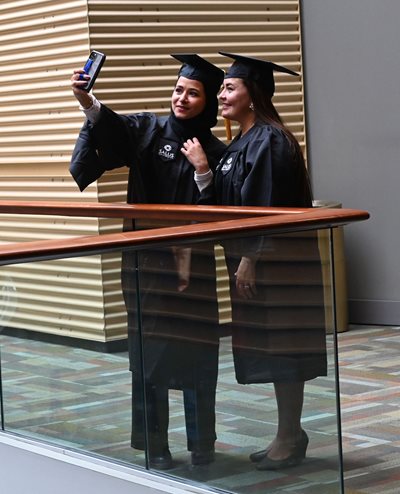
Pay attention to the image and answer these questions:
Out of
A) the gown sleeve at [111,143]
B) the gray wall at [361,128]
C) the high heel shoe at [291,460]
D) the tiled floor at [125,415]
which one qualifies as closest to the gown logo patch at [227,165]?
the gown sleeve at [111,143]

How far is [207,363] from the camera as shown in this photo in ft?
15.1

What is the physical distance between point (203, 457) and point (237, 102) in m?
1.67

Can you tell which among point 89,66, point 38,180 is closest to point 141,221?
point 89,66

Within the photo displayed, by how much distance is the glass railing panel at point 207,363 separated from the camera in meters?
4.55

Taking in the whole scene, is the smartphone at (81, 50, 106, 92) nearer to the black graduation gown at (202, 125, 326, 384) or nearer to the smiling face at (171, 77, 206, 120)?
the smiling face at (171, 77, 206, 120)

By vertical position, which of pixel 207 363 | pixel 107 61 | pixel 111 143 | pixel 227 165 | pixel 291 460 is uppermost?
pixel 107 61

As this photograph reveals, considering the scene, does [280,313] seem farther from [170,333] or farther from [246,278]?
[170,333]

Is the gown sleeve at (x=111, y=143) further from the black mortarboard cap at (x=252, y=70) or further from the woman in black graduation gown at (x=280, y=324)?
the woman in black graduation gown at (x=280, y=324)

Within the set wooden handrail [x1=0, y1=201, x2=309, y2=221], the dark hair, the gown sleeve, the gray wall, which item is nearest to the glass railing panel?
wooden handrail [x1=0, y1=201, x2=309, y2=221]

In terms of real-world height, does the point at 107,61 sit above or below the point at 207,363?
above

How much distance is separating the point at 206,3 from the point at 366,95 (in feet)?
4.60

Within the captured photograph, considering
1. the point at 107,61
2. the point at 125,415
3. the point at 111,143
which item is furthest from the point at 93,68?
the point at 107,61

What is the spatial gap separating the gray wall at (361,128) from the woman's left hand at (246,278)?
4.64 m

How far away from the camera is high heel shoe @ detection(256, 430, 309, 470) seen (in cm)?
456
